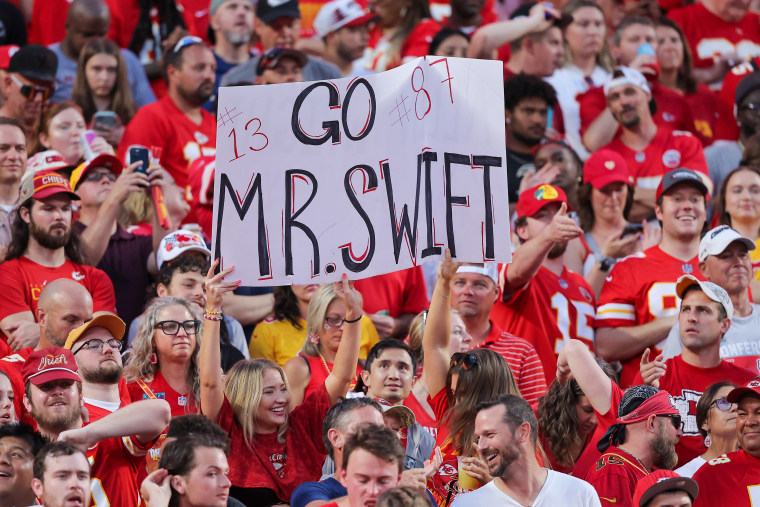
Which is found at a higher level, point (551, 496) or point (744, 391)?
point (744, 391)

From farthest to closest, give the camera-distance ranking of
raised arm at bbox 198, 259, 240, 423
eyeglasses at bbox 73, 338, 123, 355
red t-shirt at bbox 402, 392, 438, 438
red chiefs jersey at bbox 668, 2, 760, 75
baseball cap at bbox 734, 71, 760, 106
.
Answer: red chiefs jersey at bbox 668, 2, 760, 75, baseball cap at bbox 734, 71, 760, 106, red t-shirt at bbox 402, 392, 438, 438, eyeglasses at bbox 73, 338, 123, 355, raised arm at bbox 198, 259, 240, 423

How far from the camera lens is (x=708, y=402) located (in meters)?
7.18

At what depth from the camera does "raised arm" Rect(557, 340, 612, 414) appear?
682 cm

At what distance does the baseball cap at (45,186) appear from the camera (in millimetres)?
8000

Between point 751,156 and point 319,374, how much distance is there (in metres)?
4.49

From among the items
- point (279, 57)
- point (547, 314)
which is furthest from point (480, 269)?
point (279, 57)

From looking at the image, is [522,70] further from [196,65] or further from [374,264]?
[374,264]

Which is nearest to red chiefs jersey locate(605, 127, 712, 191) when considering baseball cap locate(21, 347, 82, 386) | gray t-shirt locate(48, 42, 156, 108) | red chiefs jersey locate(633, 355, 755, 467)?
red chiefs jersey locate(633, 355, 755, 467)

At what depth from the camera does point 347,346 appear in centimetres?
689

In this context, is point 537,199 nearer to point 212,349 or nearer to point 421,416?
point 421,416

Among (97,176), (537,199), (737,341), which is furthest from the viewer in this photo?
(97,176)

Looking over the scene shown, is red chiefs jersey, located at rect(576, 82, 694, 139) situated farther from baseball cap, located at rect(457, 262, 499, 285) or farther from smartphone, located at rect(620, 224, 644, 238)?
baseball cap, located at rect(457, 262, 499, 285)

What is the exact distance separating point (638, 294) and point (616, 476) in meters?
2.48

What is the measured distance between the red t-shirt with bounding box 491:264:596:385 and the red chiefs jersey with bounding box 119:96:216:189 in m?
2.81
